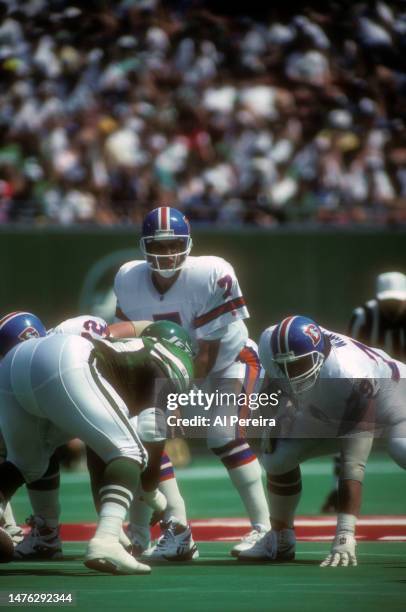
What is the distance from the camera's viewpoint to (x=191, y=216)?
12.5 m

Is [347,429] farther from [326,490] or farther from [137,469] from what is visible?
[326,490]

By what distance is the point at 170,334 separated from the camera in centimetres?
583

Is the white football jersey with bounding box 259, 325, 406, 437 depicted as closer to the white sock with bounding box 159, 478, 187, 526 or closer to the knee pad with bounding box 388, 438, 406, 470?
the knee pad with bounding box 388, 438, 406, 470

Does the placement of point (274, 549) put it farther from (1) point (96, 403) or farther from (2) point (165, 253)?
(2) point (165, 253)

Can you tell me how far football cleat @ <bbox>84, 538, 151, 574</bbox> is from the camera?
516 cm

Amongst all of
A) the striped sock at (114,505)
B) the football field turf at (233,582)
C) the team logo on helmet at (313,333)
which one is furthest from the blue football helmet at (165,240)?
the striped sock at (114,505)

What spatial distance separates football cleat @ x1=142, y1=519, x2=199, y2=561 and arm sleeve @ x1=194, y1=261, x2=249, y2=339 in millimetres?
1092

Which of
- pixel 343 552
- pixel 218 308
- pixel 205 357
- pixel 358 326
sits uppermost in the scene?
pixel 358 326

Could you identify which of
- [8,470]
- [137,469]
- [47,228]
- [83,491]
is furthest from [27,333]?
[47,228]

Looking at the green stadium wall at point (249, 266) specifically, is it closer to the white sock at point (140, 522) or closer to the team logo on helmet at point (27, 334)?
the white sock at point (140, 522)

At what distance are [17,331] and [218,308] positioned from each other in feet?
4.01

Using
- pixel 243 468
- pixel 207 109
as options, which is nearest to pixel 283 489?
pixel 243 468

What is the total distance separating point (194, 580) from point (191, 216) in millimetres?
7413

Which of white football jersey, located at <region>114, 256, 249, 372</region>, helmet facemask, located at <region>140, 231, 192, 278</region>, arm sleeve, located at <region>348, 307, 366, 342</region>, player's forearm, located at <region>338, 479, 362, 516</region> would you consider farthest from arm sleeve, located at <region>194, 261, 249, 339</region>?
arm sleeve, located at <region>348, 307, 366, 342</region>
